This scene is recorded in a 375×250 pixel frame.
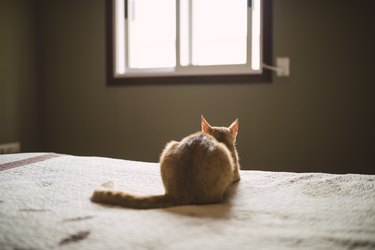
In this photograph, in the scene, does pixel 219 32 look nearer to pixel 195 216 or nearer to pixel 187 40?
pixel 187 40

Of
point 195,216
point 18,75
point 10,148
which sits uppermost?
point 18,75

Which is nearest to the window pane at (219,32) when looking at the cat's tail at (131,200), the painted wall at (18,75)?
the painted wall at (18,75)

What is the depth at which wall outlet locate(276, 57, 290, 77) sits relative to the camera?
202 cm

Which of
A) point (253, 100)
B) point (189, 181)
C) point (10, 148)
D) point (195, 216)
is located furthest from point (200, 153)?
point (10, 148)

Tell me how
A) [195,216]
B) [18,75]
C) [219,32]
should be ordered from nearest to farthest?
1. [195,216]
2. [219,32]
3. [18,75]

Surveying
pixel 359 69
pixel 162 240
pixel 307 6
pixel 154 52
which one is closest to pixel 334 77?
pixel 359 69

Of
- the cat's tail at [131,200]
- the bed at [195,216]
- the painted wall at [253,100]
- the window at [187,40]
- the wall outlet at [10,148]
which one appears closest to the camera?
the bed at [195,216]

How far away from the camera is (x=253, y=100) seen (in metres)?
2.10

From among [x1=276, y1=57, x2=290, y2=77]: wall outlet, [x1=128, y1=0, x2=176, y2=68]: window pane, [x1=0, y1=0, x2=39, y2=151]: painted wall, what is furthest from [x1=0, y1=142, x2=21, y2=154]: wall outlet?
[x1=276, y1=57, x2=290, y2=77]: wall outlet

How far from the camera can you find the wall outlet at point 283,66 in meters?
2.02

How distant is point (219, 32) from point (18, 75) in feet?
4.95

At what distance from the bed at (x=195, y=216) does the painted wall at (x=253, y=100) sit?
3.54 feet

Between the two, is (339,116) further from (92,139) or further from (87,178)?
(92,139)

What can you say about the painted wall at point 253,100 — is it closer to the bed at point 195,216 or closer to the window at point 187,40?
the window at point 187,40
